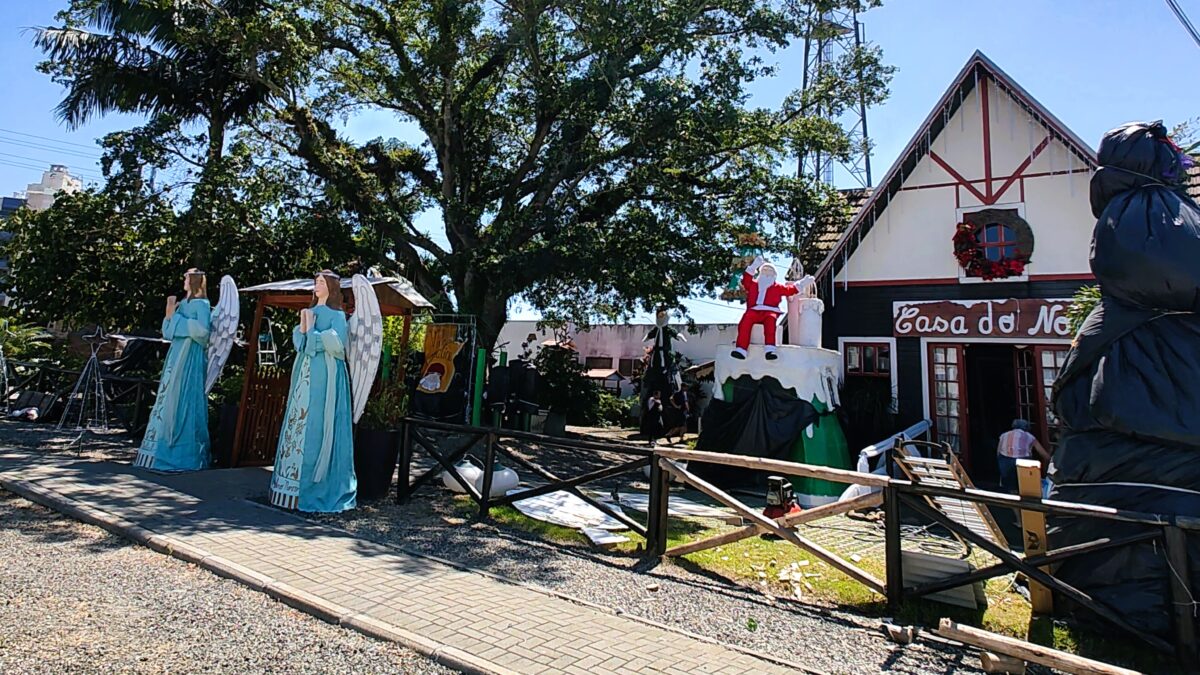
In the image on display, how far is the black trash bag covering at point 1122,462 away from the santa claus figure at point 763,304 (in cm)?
509

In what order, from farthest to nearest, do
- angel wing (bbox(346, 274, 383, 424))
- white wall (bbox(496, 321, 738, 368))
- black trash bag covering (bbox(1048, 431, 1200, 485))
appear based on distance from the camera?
→ white wall (bbox(496, 321, 738, 368)) → angel wing (bbox(346, 274, 383, 424)) → black trash bag covering (bbox(1048, 431, 1200, 485))

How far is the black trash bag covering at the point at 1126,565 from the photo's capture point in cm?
432

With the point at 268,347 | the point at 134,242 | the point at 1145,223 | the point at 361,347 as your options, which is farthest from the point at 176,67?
the point at 1145,223

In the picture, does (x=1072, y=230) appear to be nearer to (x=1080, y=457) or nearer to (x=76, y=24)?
(x=1080, y=457)

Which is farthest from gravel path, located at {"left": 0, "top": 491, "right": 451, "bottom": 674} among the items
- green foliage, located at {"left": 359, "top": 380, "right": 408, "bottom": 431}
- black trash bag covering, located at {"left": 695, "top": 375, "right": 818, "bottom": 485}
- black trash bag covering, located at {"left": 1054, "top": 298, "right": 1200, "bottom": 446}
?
black trash bag covering, located at {"left": 695, "top": 375, "right": 818, "bottom": 485}

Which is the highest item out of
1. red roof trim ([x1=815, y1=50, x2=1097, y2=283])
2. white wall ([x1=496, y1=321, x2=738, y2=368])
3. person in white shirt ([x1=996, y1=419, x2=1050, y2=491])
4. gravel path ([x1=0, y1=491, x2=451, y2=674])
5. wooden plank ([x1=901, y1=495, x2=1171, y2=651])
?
red roof trim ([x1=815, y1=50, x2=1097, y2=283])

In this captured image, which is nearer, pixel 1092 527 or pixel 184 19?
pixel 1092 527

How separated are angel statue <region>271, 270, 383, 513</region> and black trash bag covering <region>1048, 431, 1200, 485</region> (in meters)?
6.60

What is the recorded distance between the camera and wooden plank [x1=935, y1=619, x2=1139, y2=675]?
358 cm

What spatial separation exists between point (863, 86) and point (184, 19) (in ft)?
45.9

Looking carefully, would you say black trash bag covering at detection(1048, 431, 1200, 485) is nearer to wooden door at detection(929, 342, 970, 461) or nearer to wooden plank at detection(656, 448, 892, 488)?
wooden plank at detection(656, 448, 892, 488)

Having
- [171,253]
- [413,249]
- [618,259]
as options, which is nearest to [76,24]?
[171,253]

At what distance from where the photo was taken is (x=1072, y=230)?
11023 mm

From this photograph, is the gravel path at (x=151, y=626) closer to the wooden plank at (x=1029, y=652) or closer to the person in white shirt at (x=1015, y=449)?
the wooden plank at (x=1029, y=652)
